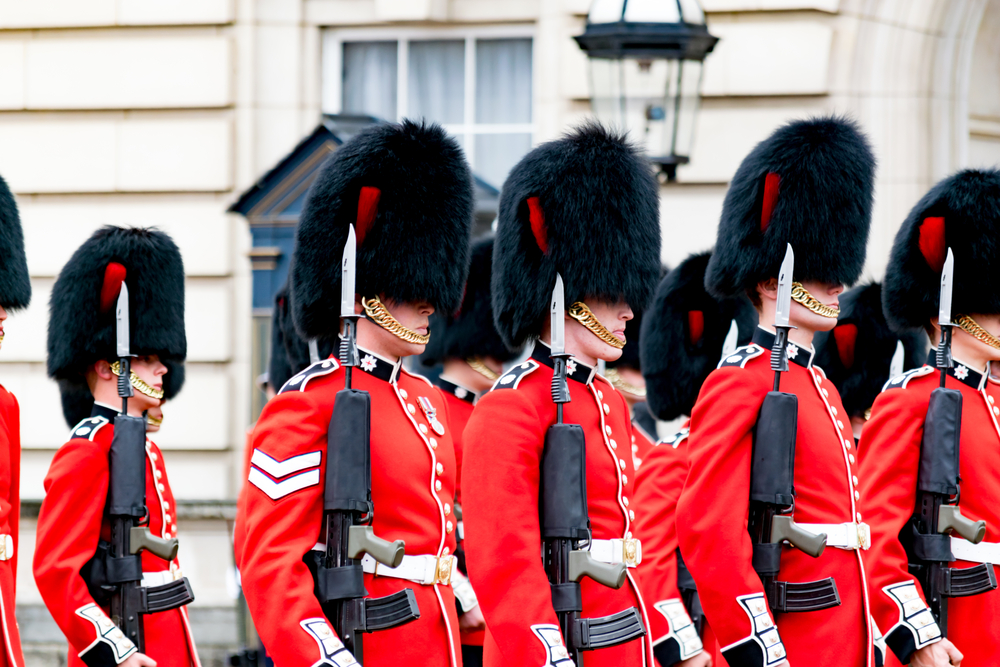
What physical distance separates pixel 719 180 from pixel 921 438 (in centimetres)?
350

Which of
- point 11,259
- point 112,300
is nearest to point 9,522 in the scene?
point 11,259

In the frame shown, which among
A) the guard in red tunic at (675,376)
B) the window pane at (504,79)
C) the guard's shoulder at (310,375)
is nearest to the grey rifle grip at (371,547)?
the guard's shoulder at (310,375)

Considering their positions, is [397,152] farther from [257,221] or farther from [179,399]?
[179,399]

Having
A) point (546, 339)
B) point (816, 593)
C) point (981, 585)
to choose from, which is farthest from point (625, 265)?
point (981, 585)

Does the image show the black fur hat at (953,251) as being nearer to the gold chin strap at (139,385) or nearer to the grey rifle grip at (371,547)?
the grey rifle grip at (371,547)

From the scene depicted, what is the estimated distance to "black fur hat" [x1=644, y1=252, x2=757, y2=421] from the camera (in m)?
5.42

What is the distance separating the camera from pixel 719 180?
24.4 ft

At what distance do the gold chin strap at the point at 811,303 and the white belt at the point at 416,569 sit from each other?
1223 mm

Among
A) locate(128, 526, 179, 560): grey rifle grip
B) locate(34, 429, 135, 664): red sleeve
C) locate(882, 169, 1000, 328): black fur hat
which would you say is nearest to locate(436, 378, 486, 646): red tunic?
locate(128, 526, 179, 560): grey rifle grip

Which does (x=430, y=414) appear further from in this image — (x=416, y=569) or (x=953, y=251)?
(x=953, y=251)

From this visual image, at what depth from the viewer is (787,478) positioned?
379 cm

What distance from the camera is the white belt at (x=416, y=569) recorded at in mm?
3287

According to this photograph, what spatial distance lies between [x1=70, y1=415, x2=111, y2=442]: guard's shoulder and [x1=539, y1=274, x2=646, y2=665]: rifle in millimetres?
1714

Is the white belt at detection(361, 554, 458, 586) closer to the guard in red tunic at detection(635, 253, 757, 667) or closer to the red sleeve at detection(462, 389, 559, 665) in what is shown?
the red sleeve at detection(462, 389, 559, 665)
